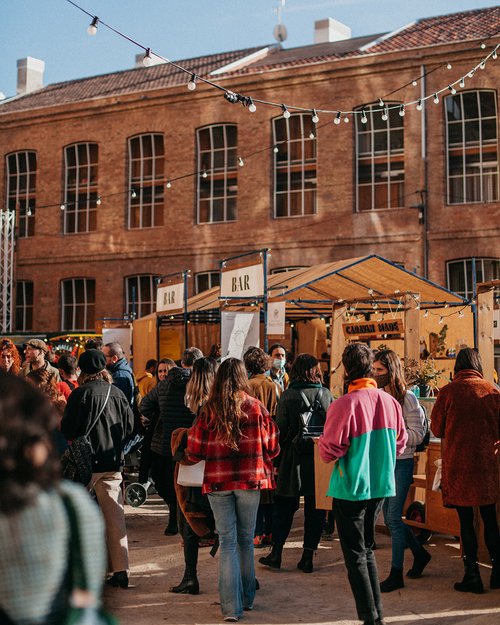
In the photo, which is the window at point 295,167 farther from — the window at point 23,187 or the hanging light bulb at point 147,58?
the hanging light bulb at point 147,58

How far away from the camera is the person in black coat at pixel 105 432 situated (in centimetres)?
652

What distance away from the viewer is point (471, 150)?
22.8m

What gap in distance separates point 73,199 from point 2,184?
2985 mm

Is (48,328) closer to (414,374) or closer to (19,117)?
(19,117)

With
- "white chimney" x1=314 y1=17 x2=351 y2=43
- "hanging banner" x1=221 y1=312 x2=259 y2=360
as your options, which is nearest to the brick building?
"white chimney" x1=314 y1=17 x2=351 y2=43

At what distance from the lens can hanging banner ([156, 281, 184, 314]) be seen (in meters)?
14.0

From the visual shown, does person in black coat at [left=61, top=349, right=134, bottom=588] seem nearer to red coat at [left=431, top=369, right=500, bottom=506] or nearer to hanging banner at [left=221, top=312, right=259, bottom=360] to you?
Result: red coat at [left=431, top=369, right=500, bottom=506]

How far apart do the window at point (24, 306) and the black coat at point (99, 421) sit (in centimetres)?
2273

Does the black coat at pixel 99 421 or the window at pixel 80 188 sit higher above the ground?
the window at pixel 80 188

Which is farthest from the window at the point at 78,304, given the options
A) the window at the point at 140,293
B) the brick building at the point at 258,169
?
the window at the point at 140,293

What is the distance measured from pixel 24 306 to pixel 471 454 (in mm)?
24061

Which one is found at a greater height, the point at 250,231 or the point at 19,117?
the point at 19,117

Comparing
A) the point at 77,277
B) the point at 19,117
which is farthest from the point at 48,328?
the point at 19,117

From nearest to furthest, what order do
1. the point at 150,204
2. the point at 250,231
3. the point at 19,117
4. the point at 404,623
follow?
the point at 404,623 < the point at 250,231 < the point at 150,204 < the point at 19,117
